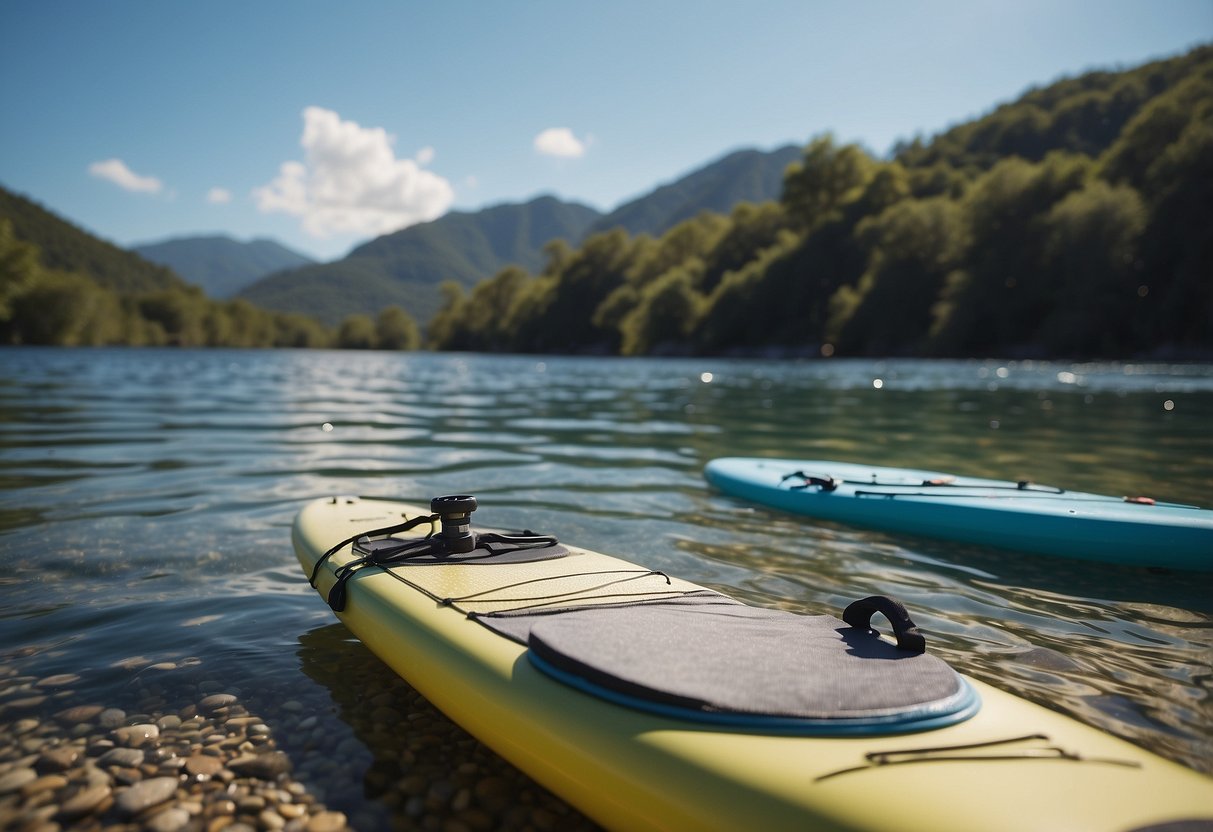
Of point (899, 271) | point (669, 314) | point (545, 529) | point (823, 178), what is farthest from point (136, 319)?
point (545, 529)

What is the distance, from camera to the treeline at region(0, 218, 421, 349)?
→ 2167 inches

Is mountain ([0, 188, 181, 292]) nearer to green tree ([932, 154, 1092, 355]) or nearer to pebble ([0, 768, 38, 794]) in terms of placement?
green tree ([932, 154, 1092, 355])

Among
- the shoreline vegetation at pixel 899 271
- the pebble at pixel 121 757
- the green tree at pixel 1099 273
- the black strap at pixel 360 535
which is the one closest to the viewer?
the pebble at pixel 121 757

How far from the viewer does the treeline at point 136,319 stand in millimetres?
55031

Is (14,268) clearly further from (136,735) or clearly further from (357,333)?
(357,333)

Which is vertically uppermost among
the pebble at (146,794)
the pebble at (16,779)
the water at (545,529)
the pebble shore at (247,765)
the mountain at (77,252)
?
the mountain at (77,252)

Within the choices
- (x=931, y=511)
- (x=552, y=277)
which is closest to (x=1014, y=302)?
(x=931, y=511)

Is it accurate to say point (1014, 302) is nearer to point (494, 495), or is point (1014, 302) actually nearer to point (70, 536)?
point (494, 495)

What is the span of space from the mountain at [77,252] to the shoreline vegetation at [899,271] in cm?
234

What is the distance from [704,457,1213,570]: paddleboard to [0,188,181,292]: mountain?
5801 inches

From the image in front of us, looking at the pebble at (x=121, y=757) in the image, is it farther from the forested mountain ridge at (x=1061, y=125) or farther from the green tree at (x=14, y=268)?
the forested mountain ridge at (x=1061, y=125)

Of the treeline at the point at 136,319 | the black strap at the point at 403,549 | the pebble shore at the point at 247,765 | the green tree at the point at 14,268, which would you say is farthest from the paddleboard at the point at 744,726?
the green tree at the point at 14,268

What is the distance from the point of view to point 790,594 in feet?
14.2

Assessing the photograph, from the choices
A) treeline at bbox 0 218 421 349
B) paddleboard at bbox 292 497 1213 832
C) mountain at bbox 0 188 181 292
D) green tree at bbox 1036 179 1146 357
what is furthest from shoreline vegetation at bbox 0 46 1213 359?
paddleboard at bbox 292 497 1213 832
